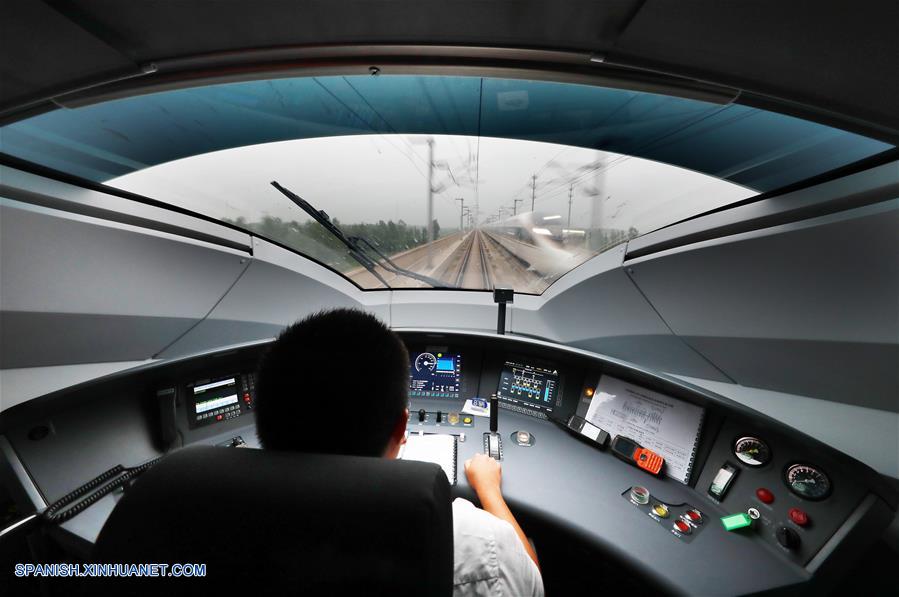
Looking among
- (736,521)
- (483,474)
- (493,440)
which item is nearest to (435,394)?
(493,440)

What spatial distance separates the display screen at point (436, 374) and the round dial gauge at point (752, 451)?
156 cm

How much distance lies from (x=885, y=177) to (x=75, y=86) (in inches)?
114

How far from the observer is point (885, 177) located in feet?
3.37

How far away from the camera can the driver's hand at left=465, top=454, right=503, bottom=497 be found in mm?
1455

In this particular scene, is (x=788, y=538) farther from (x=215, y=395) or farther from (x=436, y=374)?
(x=215, y=395)

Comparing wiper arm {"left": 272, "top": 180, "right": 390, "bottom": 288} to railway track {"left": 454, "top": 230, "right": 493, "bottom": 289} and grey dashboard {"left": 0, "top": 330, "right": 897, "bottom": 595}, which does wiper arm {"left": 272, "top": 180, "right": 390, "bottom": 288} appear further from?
grey dashboard {"left": 0, "top": 330, "right": 897, "bottom": 595}

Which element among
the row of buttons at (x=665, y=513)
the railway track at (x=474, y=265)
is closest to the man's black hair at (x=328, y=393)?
the row of buttons at (x=665, y=513)

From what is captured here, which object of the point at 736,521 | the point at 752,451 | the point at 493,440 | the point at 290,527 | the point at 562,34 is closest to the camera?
the point at 290,527

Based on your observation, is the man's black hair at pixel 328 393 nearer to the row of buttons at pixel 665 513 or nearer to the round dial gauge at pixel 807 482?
the row of buttons at pixel 665 513

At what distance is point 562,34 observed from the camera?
3.05 feet

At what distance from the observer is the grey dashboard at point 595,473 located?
3.69 ft

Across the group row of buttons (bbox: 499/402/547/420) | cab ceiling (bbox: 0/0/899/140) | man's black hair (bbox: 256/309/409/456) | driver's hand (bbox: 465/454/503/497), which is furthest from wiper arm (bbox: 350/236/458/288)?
man's black hair (bbox: 256/309/409/456)

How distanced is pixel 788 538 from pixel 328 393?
182cm

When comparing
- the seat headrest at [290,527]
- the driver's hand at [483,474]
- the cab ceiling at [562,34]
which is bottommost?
the driver's hand at [483,474]
